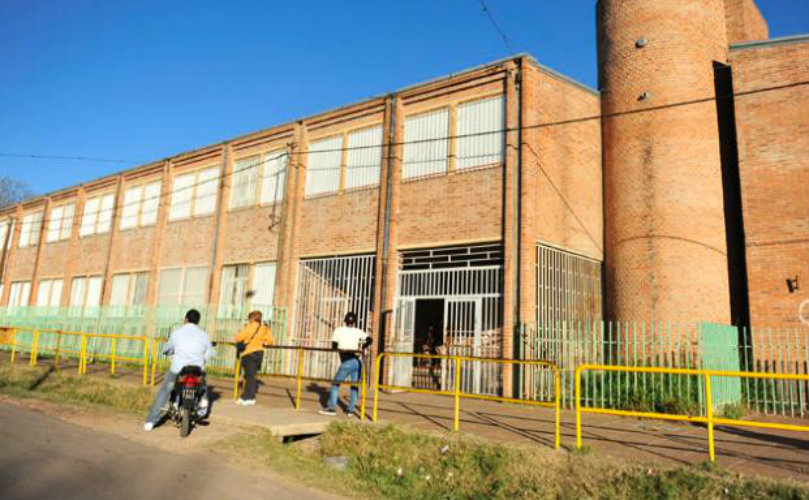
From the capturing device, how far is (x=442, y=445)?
7.62 metres

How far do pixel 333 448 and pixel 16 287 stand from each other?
3169cm

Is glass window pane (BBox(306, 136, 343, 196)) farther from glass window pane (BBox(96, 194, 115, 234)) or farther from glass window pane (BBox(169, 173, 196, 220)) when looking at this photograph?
glass window pane (BBox(96, 194, 115, 234))

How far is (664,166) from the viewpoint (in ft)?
50.9

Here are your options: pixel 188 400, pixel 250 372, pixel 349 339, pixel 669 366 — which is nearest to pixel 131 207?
pixel 250 372

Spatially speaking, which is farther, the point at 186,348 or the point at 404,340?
the point at 404,340

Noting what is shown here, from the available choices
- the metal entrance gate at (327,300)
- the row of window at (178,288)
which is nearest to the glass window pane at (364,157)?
the metal entrance gate at (327,300)

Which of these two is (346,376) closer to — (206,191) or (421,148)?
(421,148)

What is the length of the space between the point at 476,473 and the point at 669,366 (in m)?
7.41

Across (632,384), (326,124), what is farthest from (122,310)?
(632,384)

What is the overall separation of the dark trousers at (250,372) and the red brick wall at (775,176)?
11684 mm

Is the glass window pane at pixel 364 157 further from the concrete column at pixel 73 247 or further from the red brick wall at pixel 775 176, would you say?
the concrete column at pixel 73 247

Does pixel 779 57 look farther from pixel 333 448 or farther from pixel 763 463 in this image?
pixel 333 448

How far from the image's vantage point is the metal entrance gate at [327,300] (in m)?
16.7

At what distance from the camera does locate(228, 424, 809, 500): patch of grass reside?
19.3 ft
